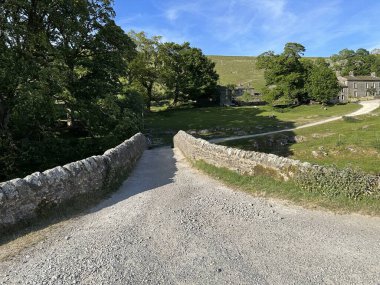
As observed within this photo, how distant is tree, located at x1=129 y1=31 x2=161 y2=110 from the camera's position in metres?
55.9

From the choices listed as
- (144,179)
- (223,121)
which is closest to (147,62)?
(223,121)

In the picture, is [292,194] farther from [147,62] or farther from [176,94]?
[176,94]

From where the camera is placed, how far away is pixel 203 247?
6.84 metres

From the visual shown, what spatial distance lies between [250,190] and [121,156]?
5969mm

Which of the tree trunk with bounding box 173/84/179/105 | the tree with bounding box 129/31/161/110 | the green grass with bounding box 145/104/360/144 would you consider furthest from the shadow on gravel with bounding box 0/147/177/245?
the tree trunk with bounding box 173/84/179/105

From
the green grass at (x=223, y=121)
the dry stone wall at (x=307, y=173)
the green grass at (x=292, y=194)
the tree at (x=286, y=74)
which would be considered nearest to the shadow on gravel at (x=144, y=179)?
the green grass at (x=292, y=194)

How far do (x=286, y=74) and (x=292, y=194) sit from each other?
6174cm

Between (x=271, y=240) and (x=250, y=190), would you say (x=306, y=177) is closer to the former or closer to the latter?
(x=250, y=190)

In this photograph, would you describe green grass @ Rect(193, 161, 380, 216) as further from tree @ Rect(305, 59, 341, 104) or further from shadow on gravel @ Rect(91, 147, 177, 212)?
tree @ Rect(305, 59, 341, 104)

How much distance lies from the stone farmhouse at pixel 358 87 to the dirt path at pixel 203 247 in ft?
287

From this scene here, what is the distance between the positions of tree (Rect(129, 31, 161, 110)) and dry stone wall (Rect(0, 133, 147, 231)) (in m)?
45.8

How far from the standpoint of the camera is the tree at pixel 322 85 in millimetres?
64750

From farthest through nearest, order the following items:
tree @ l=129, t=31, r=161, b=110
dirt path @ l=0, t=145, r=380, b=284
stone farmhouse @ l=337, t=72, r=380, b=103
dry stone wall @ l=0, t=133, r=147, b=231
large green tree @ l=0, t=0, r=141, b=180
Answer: stone farmhouse @ l=337, t=72, r=380, b=103 → tree @ l=129, t=31, r=161, b=110 → large green tree @ l=0, t=0, r=141, b=180 → dry stone wall @ l=0, t=133, r=147, b=231 → dirt path @ l=0, t=145, r=380, b=284

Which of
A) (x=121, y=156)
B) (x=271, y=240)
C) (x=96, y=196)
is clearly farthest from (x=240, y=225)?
(x=121, y=156)
